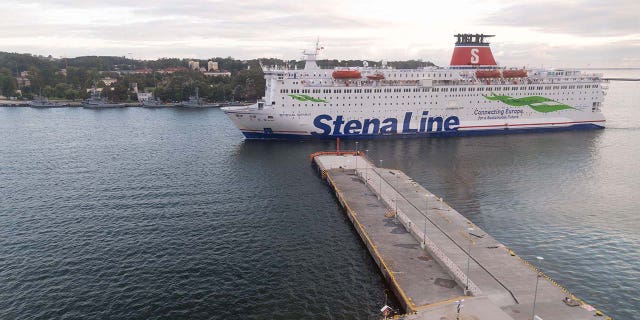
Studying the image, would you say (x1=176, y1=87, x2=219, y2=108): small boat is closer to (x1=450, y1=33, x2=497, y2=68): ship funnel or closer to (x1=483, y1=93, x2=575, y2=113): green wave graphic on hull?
(x1=450, y1=33, x2=497, y2=68): ship funnel

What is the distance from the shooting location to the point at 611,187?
49.5 m

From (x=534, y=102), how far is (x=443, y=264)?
72.9 metres

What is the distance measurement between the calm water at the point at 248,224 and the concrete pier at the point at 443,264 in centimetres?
199

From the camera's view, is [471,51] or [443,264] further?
[471,51]

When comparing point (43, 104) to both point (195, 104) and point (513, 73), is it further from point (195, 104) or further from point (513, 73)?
point (513, 73)

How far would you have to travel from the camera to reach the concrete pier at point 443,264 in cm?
2319

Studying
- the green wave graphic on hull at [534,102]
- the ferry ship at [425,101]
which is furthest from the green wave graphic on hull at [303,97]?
the green wave graphic on hull at [534,102]

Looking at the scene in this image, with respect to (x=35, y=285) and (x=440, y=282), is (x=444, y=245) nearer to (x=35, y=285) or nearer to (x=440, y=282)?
(x=440, y=282)

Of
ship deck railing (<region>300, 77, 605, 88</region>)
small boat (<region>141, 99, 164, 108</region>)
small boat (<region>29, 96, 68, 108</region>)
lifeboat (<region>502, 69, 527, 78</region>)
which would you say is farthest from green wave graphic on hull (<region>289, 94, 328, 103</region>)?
small boat (<region>29, 96, 68, 108</region>)

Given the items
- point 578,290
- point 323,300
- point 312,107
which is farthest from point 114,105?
point 578,290

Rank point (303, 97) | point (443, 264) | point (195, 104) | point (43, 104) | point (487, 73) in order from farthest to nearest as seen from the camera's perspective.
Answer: point (195, 104) → point (43, 104) → point (487, 73) → point (303, 97) → point (443, 264)

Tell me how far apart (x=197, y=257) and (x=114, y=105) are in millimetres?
121868

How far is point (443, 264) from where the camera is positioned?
92.5 ft

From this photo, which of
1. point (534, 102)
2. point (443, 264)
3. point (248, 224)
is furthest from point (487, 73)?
point (443, 264)
